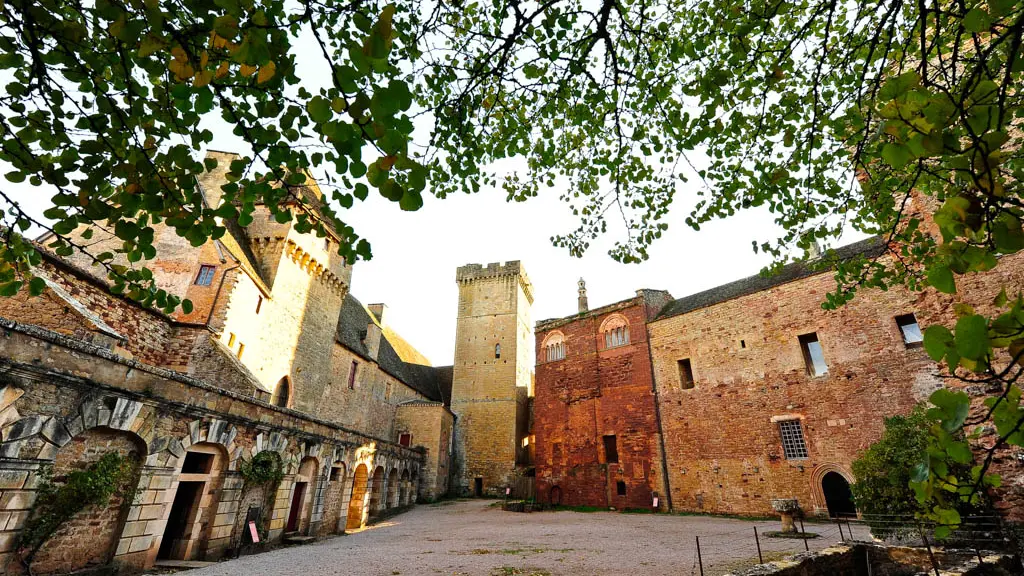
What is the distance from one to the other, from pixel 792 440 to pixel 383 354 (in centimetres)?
2599

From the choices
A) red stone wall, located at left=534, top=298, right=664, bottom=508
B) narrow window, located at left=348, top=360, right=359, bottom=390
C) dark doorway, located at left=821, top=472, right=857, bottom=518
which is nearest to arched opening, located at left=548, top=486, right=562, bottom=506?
red stone wall, located at left=534, top=298, right=664, bottom=508

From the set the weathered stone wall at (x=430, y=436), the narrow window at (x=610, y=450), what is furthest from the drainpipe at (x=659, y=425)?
the weathered stone wall at (x=430, y=436)

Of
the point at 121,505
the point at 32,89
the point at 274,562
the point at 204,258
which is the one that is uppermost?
the point at 204,258

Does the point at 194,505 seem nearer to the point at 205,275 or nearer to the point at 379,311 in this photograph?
the point at 205,275

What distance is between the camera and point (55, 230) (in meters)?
3.19

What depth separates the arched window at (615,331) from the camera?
74.8 ft

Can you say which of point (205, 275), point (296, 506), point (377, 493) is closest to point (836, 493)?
point (377, 493)

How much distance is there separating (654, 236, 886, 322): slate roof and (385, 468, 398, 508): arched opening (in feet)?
50.2

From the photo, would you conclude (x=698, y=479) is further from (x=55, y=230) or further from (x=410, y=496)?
(x=55, y=230)

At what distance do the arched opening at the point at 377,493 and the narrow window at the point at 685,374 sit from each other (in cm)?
1442

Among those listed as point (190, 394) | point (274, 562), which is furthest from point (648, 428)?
point (190, 394)

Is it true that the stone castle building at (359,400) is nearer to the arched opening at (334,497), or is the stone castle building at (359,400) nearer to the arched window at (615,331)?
the arched opening at (334,497)

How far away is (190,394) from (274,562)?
12.8 ft

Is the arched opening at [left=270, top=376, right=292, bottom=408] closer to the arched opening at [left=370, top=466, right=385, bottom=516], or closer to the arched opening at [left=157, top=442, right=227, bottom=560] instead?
the arched opening at [left=370, top=466, right=385, bottom=516]
